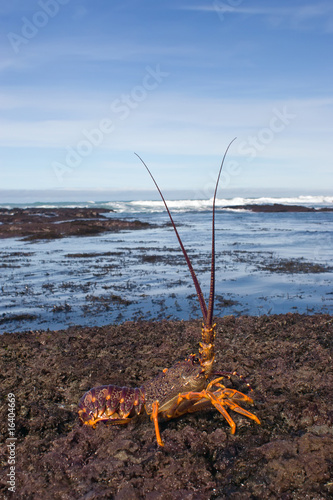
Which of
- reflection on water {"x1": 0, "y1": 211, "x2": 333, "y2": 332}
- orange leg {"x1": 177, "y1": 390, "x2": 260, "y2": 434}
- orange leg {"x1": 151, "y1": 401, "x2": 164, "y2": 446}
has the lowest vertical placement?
reflection on water {"x1": 0, "y1": 211, "x2": 333, "y2": 332}

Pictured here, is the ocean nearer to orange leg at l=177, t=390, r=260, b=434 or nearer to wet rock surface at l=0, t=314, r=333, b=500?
wet rock surface at l=0, t=314, r=333, b=500

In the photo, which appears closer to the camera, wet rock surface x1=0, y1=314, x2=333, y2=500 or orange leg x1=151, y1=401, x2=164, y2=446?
wet rock surface x1=0, y1=314, x2=333, y2=500

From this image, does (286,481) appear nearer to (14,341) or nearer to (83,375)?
(83,375)

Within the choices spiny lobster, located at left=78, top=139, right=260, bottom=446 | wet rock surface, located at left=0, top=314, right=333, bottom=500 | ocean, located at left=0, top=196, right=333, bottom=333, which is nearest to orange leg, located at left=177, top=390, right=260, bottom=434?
spiny lobster, located at left=78, top=139, right=260, bottom=446

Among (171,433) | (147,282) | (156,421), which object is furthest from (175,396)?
(147,282)

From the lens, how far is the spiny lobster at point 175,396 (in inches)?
146

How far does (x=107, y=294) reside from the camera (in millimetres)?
12141

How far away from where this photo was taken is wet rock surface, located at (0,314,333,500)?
Answer: 3416 mm

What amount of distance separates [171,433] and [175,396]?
0.45 meters

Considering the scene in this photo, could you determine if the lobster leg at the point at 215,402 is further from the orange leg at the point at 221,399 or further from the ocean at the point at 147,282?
the ocean at the point at 147,282

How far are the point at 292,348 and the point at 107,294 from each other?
22.5ft

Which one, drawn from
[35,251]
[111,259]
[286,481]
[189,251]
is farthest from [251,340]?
[35,251]

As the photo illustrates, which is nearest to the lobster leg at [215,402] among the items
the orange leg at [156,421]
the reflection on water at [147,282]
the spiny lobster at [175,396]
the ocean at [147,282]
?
the spiny lobster at [175,396]

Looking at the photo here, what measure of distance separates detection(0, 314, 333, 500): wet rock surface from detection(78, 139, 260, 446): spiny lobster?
161mm
